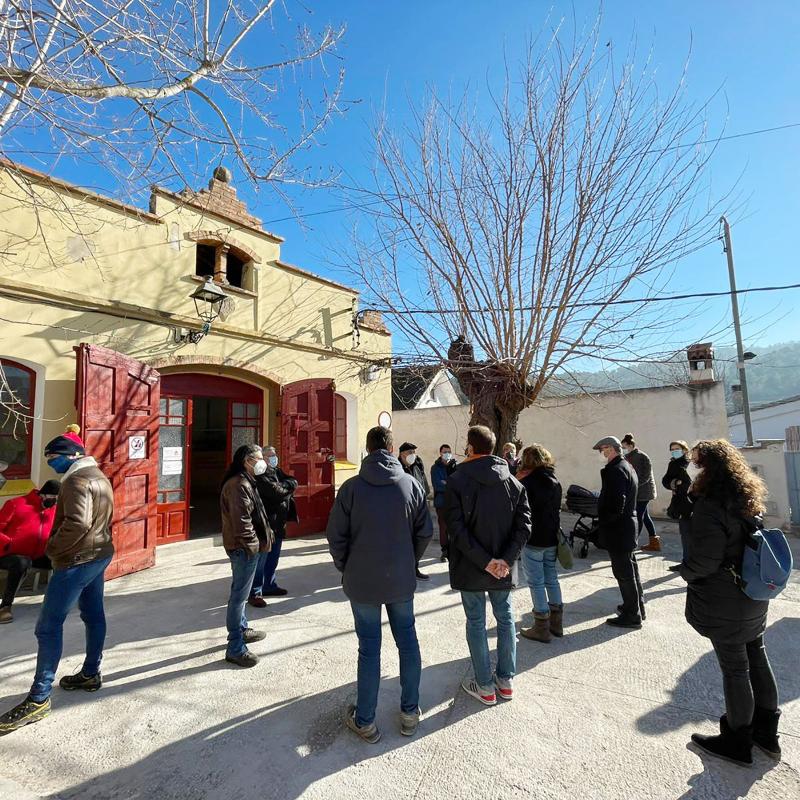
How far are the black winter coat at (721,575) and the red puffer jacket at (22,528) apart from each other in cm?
585

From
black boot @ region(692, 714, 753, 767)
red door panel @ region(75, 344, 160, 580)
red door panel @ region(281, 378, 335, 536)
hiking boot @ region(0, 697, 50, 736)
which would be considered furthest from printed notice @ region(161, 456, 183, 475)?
black boot @ region(692, 714, 753, 767)

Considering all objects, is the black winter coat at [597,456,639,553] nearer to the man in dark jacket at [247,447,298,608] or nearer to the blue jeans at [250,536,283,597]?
the man in dark jacket at [247,447,298,608]

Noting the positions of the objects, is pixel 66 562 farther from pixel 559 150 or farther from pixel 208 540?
pixel 559 150

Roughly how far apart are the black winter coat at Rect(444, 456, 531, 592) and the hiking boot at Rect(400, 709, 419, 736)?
0.77m

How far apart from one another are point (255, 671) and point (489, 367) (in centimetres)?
496

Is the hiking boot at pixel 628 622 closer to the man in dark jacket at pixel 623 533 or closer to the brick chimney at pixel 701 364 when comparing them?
the man in dark jacket at pixel 623 533

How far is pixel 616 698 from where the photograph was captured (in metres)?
2.89

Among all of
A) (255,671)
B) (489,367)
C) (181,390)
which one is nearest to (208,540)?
(181,390)

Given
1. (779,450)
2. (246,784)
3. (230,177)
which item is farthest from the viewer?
(779,450)

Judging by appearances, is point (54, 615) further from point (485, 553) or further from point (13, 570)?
Answer: point (485, 553)

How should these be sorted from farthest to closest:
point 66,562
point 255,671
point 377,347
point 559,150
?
point 377,347 → point 559,150 → point 255,671 → point 66,562

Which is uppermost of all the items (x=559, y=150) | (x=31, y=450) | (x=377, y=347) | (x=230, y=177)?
(x=230, y=177)

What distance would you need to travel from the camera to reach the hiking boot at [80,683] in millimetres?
2994

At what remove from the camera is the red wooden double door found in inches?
215
